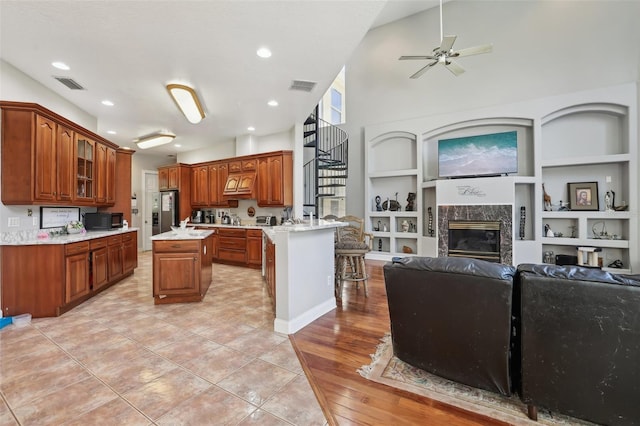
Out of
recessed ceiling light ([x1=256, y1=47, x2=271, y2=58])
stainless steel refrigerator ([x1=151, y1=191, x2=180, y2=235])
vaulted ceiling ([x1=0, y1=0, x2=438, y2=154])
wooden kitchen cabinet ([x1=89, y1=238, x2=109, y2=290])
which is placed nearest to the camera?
vaulted ceiling ([x1=0, y1=0, x2=438, y2=154])

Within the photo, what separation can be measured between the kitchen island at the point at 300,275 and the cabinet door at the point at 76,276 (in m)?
2.51

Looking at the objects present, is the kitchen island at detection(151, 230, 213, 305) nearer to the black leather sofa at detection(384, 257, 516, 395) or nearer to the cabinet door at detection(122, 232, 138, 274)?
the cabinet door at detection(122, 232, 138, 274)

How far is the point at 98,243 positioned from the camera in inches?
157

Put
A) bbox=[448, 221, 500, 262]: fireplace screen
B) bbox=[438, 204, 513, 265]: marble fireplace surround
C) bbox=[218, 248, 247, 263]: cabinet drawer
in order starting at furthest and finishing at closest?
1. bbox=[218, 248, 247, 263]: cabinet drawer
2. bbox=[448, 221, 500, 262]: fireplace screen
3. bbox=[438, 204, 513, 265]: marble fireplace surround

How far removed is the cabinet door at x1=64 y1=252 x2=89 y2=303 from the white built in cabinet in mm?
6064

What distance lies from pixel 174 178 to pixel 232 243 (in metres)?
2.70

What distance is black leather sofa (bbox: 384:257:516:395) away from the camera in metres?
1.70

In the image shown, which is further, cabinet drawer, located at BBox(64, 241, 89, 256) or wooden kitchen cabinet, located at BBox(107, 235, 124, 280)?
wooden kitchen cabinet, located at BBox(107, 235, 124, 280)

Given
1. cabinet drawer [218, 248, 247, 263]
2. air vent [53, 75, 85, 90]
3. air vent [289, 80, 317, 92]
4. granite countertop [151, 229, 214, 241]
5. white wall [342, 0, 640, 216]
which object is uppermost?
white wall [342, 0, 640, 216]

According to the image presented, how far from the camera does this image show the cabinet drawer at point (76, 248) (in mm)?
3312

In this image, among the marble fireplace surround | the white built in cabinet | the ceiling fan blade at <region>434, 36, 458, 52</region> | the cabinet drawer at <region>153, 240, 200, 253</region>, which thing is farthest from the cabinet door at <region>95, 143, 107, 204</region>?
the marble fireplace surround

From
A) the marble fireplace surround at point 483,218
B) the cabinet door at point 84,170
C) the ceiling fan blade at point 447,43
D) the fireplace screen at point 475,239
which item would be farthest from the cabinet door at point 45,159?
the fireplace screen at point 475,239

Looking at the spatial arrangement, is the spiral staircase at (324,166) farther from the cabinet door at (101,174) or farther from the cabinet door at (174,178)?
the cabinet door at (101,174)

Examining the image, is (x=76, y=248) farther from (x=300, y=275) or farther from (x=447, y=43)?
(x=447, y=43)
